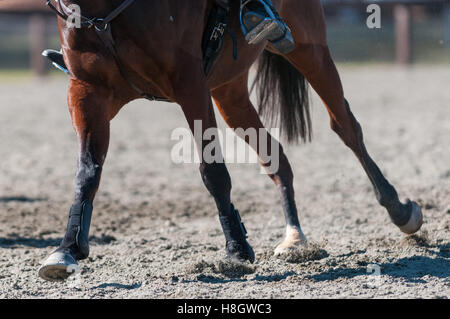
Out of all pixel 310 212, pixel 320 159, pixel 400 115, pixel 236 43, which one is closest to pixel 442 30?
pixel 400 115

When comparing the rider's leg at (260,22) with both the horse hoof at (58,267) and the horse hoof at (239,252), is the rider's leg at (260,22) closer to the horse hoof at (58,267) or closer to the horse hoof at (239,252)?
the horse hoof at (239,252)

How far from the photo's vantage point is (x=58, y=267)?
333 centimetres

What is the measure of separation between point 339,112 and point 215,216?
151 cm

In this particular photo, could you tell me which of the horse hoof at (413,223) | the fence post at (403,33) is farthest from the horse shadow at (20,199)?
the fence post at (403,33)

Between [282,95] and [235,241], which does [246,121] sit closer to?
[282,95]

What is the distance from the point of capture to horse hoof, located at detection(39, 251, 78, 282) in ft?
10.9

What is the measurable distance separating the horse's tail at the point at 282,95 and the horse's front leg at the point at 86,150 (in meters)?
1.63

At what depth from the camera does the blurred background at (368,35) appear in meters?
18.1

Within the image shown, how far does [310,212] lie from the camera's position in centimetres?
557

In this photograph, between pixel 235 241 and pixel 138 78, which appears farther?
pixel 235 241

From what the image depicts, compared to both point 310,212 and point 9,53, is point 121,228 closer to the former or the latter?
point 310,212

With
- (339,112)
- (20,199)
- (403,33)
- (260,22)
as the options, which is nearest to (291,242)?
(339,112)
